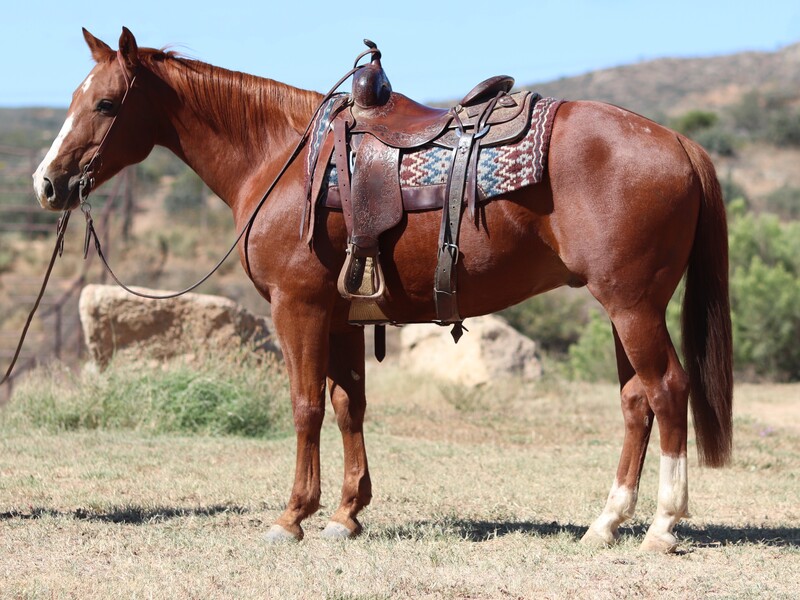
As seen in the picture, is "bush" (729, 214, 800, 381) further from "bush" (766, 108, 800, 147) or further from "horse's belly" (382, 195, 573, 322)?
"bush" (766, 108, 800, 147)

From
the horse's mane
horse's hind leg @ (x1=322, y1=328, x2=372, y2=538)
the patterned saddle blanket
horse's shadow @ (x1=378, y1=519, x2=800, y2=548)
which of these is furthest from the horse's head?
horse's shadow @ (x1=378, y1=519, x2=800, y2=548)

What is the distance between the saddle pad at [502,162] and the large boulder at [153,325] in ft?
18.9

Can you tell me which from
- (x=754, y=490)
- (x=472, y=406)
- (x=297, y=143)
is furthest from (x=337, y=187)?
(x=472, y=406)

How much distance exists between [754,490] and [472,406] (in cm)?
484

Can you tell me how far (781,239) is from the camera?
17062 mm

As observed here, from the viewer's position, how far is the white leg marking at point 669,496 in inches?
190

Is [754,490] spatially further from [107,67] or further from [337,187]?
[107,67]

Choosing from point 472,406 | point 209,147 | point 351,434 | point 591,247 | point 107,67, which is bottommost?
point 472,406

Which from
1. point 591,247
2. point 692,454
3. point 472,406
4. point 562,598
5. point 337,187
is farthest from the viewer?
point 472,406

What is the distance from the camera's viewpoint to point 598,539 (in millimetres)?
4969

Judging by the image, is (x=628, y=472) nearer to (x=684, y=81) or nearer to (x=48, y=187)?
(x=48, y=187)

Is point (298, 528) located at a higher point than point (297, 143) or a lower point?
lower

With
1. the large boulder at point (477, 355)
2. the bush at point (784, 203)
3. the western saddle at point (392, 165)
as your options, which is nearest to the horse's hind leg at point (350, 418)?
the western saddle at point (392, 165)

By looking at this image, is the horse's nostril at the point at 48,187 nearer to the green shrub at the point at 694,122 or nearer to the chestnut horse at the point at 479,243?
the chestnut horse at the point at 479,243
